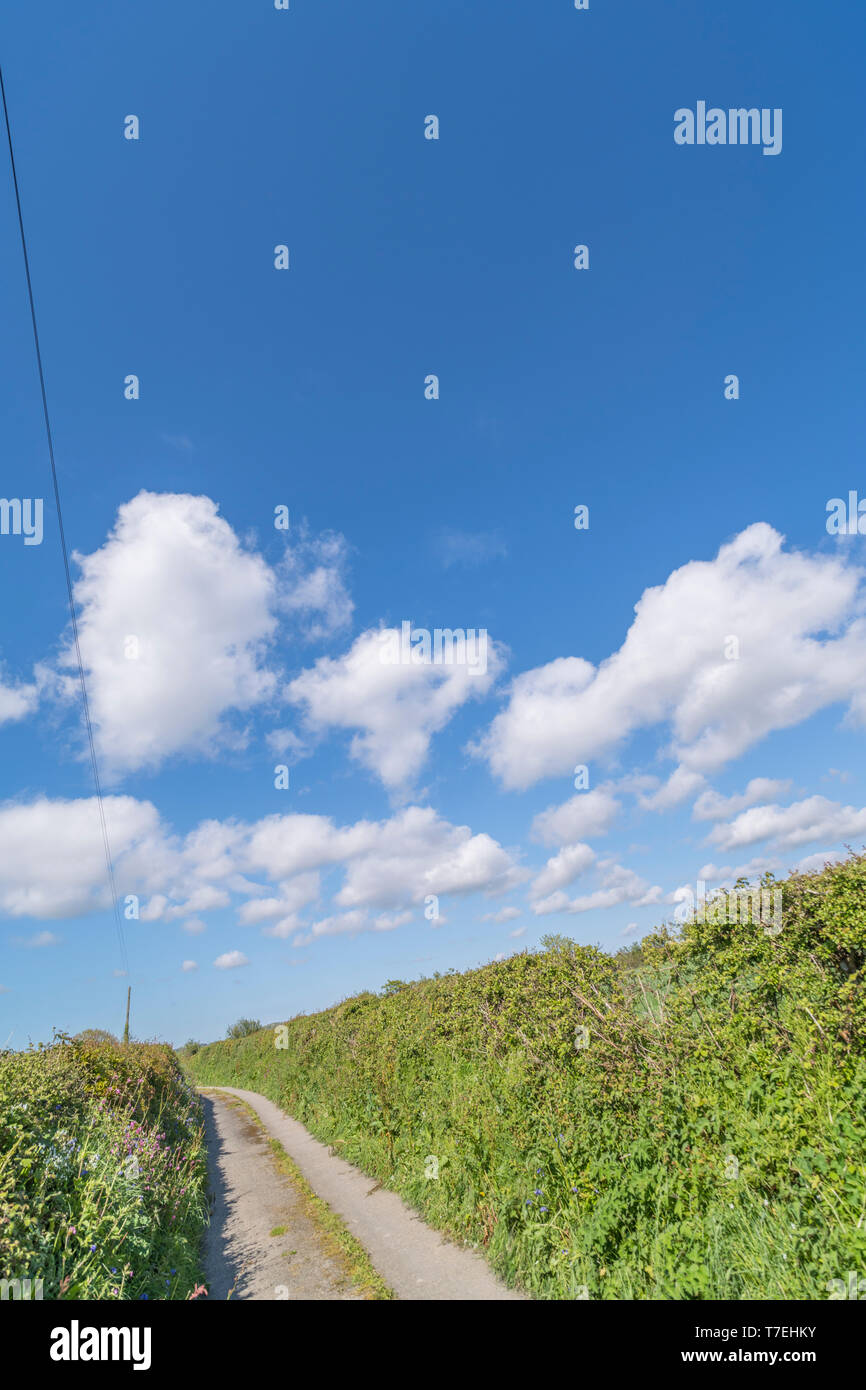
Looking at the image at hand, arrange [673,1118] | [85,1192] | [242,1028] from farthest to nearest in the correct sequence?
[242,1028] < [85,1192] < [673,1118]

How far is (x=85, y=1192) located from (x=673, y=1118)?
258 inches

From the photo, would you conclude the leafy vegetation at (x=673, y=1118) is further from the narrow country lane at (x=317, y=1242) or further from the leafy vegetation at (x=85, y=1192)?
the leafy vegetation at (x=85, y=1192)

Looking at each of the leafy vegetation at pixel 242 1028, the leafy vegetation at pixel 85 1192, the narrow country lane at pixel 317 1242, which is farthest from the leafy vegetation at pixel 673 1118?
the leafy vegetation at pixel 242 1028

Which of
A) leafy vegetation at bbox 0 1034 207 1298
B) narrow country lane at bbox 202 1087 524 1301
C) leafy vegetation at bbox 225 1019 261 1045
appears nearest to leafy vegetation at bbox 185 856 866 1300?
narrow country lane at bbox 202 1087 524 1301

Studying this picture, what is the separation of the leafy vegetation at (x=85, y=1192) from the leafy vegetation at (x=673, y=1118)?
3596mm

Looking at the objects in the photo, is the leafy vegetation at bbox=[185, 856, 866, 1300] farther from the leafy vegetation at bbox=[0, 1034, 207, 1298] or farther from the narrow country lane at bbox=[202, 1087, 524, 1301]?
the leafy vegetation at bbox=[0, 1034, 207, 1298]

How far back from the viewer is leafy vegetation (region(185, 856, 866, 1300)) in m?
4.69

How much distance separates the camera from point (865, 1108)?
482cm

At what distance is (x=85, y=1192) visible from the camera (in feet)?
21.7

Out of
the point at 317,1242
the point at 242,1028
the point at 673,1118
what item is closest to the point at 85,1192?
the point at 317,1242

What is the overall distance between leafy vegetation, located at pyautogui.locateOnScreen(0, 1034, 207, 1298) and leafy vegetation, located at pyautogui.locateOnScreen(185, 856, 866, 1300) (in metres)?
3.60

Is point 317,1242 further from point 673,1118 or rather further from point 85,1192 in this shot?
point 673,1118

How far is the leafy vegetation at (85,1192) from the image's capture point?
17.9ft
